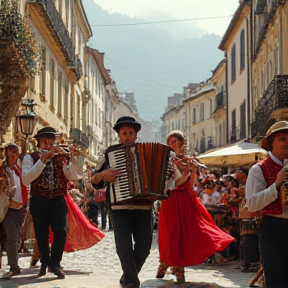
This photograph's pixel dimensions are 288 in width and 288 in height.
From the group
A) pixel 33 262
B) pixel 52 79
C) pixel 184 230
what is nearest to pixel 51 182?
pixel 184 230

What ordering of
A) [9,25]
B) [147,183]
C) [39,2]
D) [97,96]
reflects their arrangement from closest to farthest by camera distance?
[147,183]
[9,25]
[39,2]
[97,96]

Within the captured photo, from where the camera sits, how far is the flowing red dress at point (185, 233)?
820 cm

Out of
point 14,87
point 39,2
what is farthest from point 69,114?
point 14,87

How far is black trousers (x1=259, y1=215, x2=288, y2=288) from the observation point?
5105mm

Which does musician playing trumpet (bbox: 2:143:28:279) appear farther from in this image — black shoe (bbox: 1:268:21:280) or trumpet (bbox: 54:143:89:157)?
trumpet (bbox: 54:143:89:157)

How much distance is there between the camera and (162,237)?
27.7 ft

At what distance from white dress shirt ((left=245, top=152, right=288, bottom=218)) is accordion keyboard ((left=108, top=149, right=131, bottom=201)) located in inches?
71.7

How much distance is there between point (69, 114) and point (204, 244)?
26717 mm

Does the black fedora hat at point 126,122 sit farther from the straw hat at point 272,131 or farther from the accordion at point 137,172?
the straw hat at point 272,131

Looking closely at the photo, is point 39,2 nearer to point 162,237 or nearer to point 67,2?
point 67,2

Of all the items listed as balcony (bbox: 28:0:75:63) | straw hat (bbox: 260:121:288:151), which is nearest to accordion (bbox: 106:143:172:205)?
straw hat (bbox: 260:121:288:151)

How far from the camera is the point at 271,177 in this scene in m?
5.34

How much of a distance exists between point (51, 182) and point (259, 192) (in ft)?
13.1

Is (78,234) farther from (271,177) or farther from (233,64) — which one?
(233,64)
